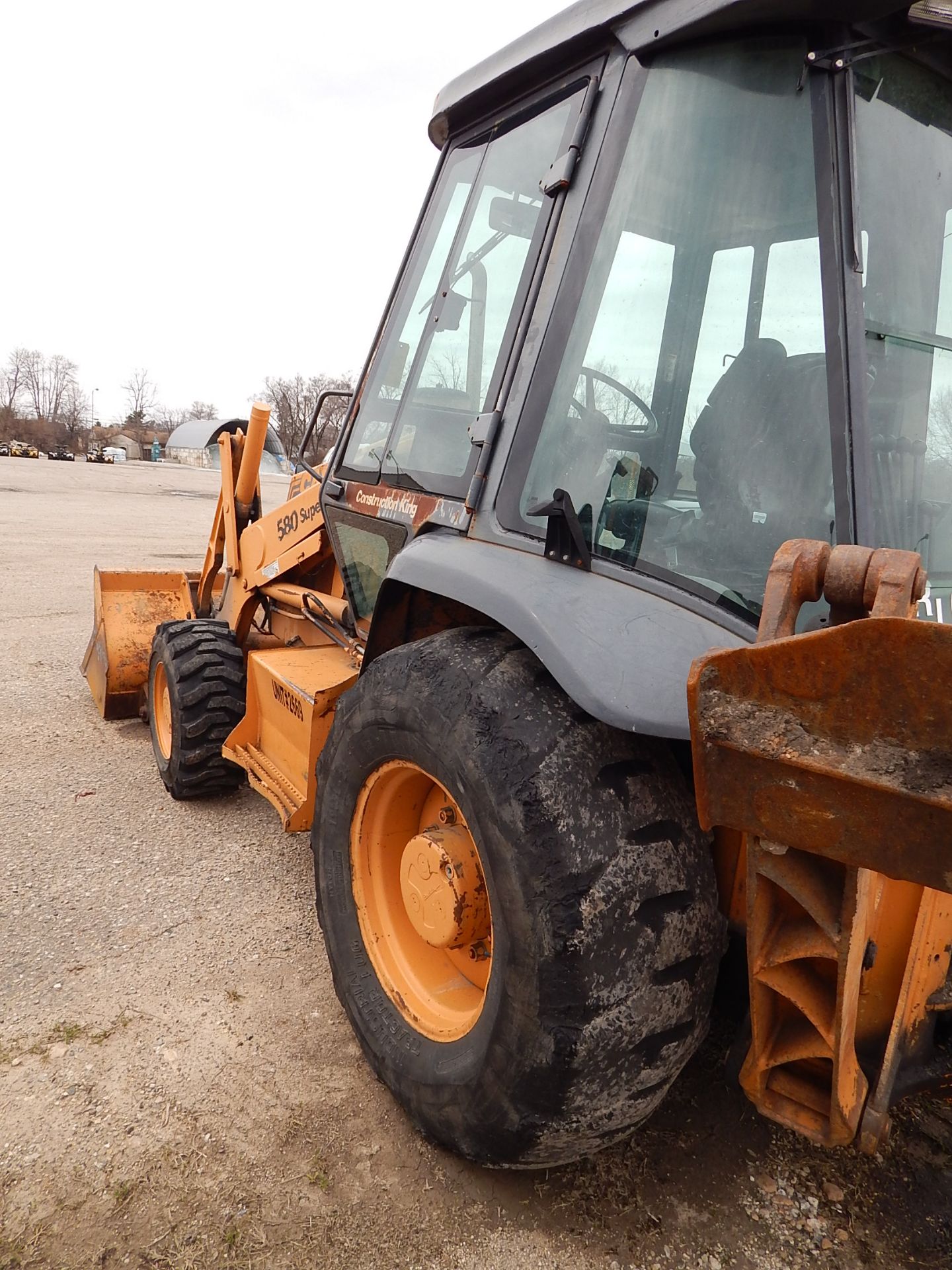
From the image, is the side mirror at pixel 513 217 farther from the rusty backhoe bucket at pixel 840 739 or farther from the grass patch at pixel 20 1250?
the grass patch at pixel 20 1250

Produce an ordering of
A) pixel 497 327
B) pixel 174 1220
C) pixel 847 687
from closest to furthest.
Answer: pixel 847 687, pixel 174 1220, pixel 497 327

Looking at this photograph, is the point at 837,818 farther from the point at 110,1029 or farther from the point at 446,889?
the point at 110,1029

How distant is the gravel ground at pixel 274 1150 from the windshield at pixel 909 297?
4.39 feet

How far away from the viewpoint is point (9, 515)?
55.9 ft

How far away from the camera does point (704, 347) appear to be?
6.08 feet

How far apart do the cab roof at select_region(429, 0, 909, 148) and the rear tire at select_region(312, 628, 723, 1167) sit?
53.3 inches

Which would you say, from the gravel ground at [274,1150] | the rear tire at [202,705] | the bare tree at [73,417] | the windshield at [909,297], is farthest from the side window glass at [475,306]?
the bare tree at [73,417]

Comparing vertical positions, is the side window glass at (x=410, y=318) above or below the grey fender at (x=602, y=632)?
above

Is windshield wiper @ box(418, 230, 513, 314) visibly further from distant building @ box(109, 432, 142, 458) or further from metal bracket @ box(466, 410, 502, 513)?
distant building @ box(109, 432, 142, 458)

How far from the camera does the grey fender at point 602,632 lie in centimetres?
146

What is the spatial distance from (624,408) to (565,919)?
1112 mm

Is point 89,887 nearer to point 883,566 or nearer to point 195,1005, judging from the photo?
point 195,1005

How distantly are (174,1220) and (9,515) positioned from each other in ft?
59.2

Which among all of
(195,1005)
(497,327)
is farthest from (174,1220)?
(497,327)
